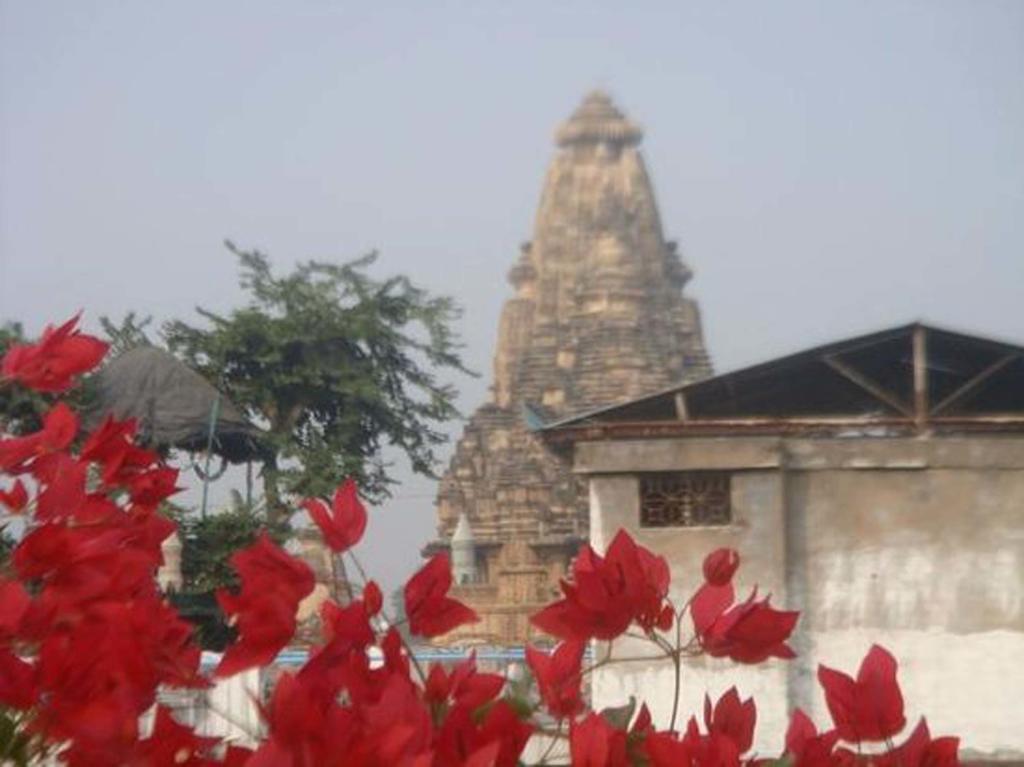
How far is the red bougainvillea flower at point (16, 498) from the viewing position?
295 cm

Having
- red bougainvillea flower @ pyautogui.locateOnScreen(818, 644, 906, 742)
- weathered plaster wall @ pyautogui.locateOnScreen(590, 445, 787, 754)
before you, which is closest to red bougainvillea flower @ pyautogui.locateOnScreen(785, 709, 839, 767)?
red bougainvillea flower @ pyautogui.locateOnScreen(818, 644, 906, 742)

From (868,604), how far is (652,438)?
1363 millimetres

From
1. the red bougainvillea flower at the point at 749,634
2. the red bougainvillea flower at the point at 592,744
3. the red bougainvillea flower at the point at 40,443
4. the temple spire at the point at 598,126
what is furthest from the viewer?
the temple spire at the point at 598,126

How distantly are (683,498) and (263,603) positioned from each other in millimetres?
10061

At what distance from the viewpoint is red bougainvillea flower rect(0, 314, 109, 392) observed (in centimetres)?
313

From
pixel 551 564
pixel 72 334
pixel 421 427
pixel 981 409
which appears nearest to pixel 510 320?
pixel 551 564

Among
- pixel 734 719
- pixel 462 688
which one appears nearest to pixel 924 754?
pixel 734 719

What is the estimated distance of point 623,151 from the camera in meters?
52.5

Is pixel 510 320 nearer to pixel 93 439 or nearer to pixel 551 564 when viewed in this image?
pixel 551 564

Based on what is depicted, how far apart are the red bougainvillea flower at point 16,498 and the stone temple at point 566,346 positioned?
29183mm

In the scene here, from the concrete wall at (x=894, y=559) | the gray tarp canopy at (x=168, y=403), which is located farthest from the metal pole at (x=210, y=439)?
the concrete wall at (x=894, y=559)

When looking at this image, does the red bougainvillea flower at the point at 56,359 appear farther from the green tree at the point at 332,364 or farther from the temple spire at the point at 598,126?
the temple spire at the point at 598,126

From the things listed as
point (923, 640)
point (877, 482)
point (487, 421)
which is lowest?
point (923, 640)

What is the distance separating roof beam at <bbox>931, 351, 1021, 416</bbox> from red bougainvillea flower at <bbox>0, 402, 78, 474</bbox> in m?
9.92
